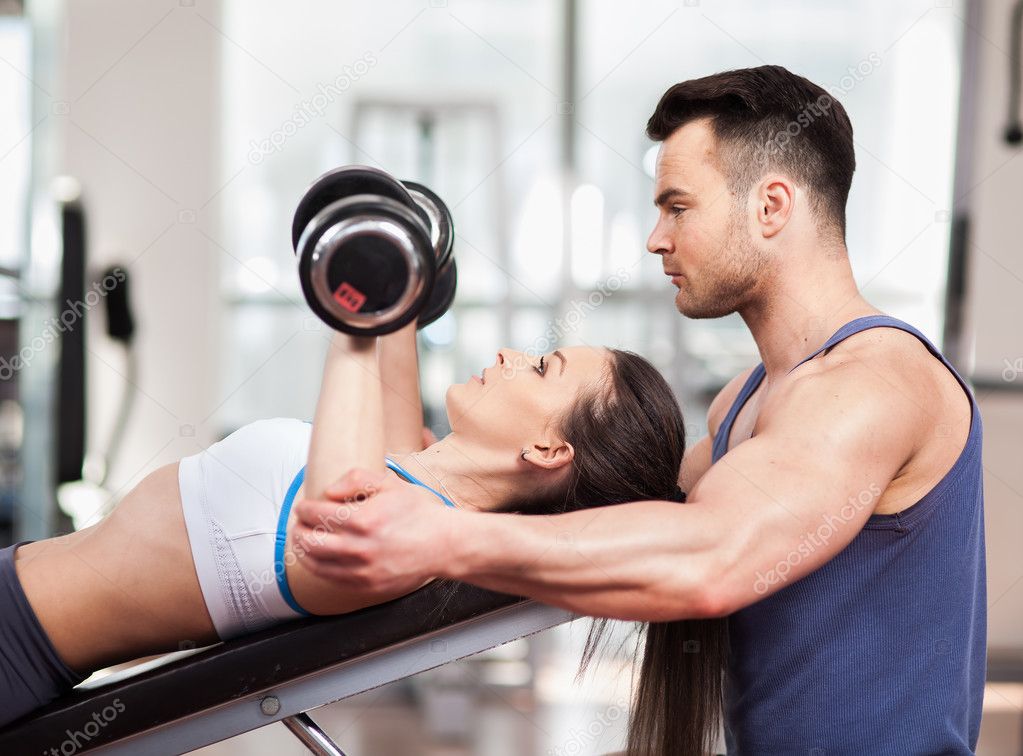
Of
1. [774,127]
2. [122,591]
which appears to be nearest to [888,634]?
[774,127]

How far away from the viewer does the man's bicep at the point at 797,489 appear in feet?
3.03

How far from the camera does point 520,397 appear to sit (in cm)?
140

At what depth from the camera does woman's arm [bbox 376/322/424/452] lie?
5.18ft

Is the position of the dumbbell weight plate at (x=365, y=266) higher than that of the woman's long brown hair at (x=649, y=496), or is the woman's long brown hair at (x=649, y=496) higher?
the dumbbell weight plate at (x=365, y=266)

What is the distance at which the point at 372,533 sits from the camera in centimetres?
87

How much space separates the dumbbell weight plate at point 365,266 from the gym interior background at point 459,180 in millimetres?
2523

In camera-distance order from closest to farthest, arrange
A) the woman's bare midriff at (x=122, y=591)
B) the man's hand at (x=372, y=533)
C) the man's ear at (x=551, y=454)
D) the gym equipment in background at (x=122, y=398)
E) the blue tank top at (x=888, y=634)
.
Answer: the man's hand at (x=372, y=533) < the blue tank top at (x=888, y=634) < the woman's bare midriff at (x=122, y=591) < the man's ear at (x=551, y=454) < the gym equipment in background at (x=122, y=398)

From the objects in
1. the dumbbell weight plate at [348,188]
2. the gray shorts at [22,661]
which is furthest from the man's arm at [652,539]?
the gray shorts at [22,661]

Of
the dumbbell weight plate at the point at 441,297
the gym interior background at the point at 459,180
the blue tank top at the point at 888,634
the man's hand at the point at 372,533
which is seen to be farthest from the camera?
the gym interior background at the point at 459,180

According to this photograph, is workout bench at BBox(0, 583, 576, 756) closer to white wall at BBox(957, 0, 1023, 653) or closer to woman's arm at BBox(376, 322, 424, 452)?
woman's arm at BBox(376, 322, 424, 452)

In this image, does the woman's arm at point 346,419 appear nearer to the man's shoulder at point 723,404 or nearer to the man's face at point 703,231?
the man's face at point 703,231

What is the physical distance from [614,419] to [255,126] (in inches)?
103

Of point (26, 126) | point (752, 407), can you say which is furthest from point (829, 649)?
point (26, 126)

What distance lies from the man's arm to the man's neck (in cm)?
30
